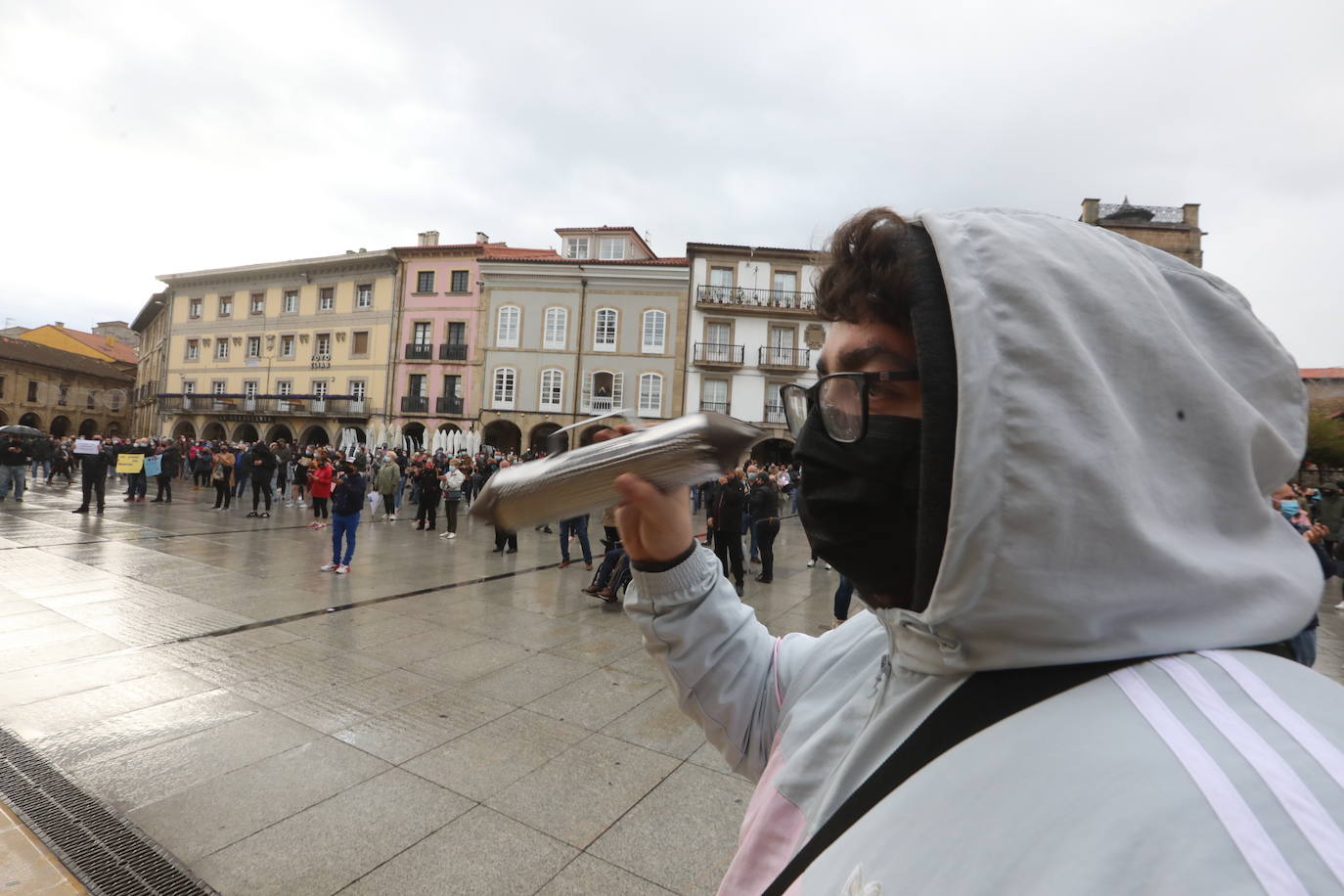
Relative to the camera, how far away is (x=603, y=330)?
30.4m

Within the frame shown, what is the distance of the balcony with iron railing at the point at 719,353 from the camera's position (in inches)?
1173

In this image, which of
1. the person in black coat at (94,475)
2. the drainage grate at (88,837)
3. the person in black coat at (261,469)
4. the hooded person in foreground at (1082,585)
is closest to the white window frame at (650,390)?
the person in black coat at (261,469)

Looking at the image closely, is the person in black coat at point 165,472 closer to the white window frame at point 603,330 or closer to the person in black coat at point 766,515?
the person in black coat at point 766,515

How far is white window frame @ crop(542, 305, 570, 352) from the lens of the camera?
3052 centimetres

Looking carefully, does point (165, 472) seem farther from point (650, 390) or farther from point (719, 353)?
point (719, 353)

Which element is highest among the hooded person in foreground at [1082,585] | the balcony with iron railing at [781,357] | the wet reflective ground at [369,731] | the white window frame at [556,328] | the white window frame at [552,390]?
the white window frame at [556,328]

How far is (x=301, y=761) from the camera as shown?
3410 mm

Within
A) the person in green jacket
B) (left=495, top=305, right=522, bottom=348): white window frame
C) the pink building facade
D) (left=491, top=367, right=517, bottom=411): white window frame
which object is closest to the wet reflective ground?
the person in green jacket

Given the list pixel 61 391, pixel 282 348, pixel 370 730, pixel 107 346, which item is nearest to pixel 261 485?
pixel 370 730

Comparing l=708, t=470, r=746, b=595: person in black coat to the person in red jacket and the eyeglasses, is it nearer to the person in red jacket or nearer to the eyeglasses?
the eyeglasses

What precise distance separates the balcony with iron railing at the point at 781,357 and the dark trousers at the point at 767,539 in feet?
68.9

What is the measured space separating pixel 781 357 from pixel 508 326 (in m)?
13.2

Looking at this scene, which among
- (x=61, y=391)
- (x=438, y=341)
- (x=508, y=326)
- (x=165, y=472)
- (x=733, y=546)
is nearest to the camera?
(x=733, y=546)

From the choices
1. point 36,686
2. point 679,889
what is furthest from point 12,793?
point 679,889
